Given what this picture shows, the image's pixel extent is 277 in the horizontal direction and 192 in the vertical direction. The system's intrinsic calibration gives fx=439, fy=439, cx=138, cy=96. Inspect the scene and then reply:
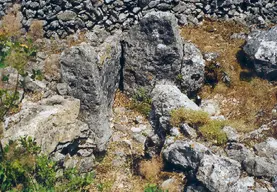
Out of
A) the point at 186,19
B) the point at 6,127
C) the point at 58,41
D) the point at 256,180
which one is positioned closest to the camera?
the point at 256,180

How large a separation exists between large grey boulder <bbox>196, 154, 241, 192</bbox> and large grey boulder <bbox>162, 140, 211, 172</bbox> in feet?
0.87

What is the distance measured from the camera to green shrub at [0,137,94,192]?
32.6ft

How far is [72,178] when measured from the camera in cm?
1089

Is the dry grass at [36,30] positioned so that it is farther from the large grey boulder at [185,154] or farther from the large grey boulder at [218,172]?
the large grey boulder at [218,172]

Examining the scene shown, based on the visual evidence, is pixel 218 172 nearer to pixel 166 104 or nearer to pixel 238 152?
pixel 238 152

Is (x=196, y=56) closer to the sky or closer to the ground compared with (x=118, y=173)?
closer to the sky

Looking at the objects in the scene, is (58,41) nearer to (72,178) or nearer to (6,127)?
(6,127)

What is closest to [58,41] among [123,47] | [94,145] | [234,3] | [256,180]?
[123,47]

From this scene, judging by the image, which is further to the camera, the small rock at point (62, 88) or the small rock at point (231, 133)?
the small rock at point (62, 88)

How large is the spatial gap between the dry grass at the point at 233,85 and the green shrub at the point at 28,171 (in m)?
4.97

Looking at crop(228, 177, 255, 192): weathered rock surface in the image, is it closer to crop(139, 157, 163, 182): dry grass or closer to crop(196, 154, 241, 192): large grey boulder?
crop(196, 154, 241, 192): large grey boulder

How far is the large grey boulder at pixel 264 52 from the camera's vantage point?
13477 mm

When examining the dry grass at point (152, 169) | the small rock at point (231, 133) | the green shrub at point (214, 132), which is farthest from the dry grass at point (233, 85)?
the dry grass at point (152, 169)

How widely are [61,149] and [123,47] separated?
13.4 feet
